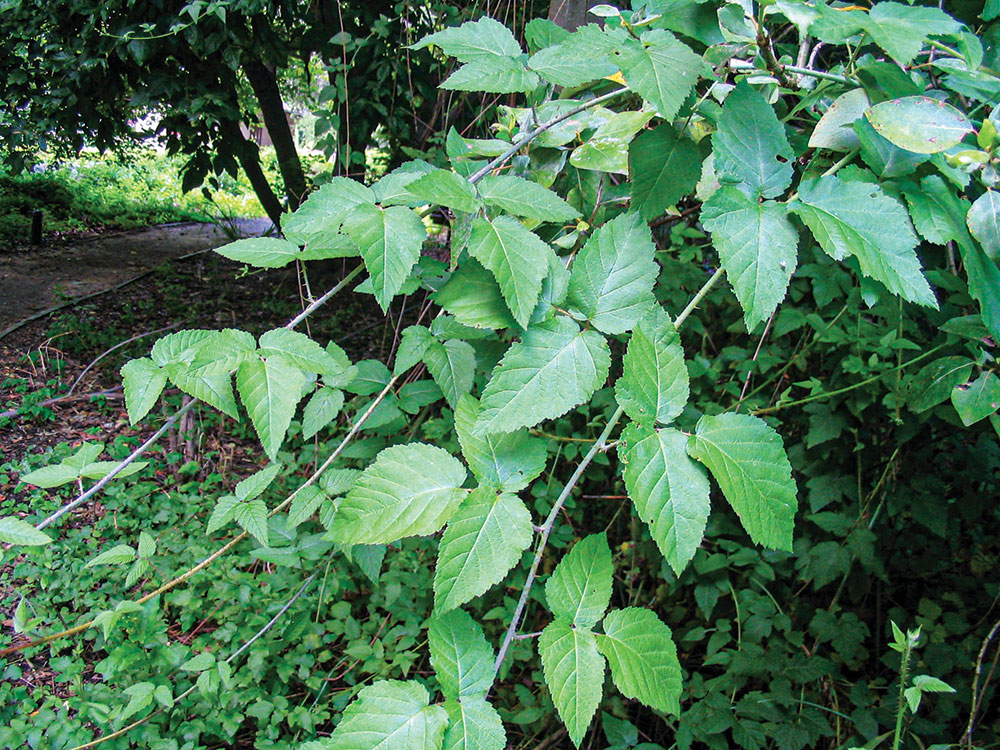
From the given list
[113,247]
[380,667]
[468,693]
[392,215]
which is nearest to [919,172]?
[392,215]

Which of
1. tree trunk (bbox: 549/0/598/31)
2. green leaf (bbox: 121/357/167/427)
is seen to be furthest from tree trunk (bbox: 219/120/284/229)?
green leaf (bbox: 121/357/167/427)

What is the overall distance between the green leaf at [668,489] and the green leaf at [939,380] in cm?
56

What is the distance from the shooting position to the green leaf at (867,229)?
0.62 metres

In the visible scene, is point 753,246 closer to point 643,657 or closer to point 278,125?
point 643,657

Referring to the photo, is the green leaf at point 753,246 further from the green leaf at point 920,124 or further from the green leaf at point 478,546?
the green leaf at point 478,546

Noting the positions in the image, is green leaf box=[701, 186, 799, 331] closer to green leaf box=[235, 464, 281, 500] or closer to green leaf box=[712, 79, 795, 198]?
green leaf box=[712, 79, 795, 198]

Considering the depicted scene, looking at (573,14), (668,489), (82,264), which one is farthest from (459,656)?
(82,264)

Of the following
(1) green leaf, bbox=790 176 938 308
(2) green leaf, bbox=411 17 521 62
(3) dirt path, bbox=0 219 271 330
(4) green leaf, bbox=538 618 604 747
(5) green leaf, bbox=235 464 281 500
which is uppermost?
(2) green leaf, bbox=411 17 521 62

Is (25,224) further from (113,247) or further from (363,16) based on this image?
(363,16)

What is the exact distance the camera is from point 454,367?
40.0 inches

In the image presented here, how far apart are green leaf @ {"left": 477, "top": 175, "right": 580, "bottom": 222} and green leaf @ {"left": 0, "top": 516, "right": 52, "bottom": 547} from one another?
67 centimetres

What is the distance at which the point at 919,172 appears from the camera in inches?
27.9

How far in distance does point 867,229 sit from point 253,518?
3.86 feet

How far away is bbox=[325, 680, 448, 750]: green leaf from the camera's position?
611mm
